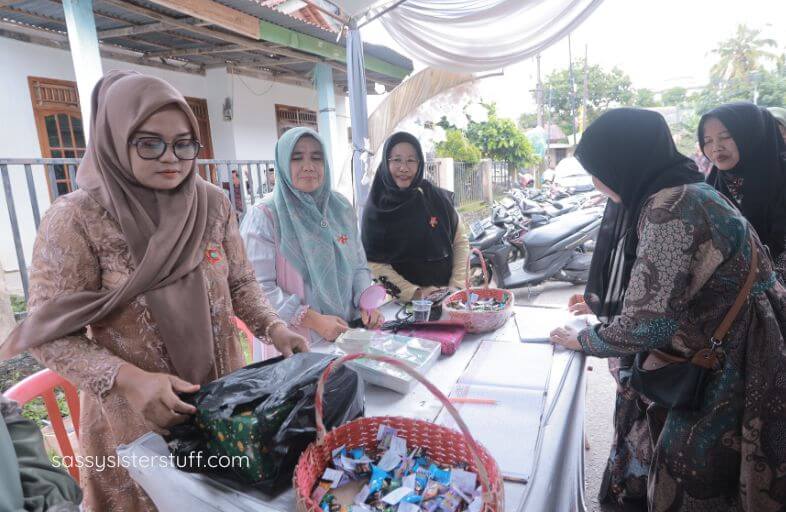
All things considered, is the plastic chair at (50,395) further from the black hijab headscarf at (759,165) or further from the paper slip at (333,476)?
the black hijab headscarf at (759,165)

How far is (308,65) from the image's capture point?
7297mm

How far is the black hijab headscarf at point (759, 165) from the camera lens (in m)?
2.34

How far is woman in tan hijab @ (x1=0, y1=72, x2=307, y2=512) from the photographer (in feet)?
3.70

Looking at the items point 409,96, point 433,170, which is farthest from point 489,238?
point 433,170

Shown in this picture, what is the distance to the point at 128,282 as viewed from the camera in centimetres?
119

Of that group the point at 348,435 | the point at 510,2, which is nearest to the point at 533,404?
the point at 348,435

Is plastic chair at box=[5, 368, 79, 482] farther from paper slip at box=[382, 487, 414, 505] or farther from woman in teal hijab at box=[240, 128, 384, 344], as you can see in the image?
paper slip at box=[382, 487, 414, 505]

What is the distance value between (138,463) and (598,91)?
39.3m

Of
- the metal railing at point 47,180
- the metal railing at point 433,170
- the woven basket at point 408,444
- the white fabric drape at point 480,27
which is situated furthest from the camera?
the metal railing at point 433,170

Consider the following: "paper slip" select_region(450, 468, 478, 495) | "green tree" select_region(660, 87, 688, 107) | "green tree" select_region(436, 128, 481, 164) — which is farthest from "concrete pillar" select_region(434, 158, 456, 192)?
"green tree" select_region(660, 87, 688, 107)

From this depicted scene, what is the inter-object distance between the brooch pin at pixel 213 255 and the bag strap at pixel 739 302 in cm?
157

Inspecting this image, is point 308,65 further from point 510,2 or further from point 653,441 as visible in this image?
point 653,441

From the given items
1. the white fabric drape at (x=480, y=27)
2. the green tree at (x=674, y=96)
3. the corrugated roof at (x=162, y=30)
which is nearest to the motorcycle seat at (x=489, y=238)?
the white fabric drape at (x=480, y=27)

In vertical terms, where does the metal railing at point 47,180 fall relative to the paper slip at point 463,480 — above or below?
above
